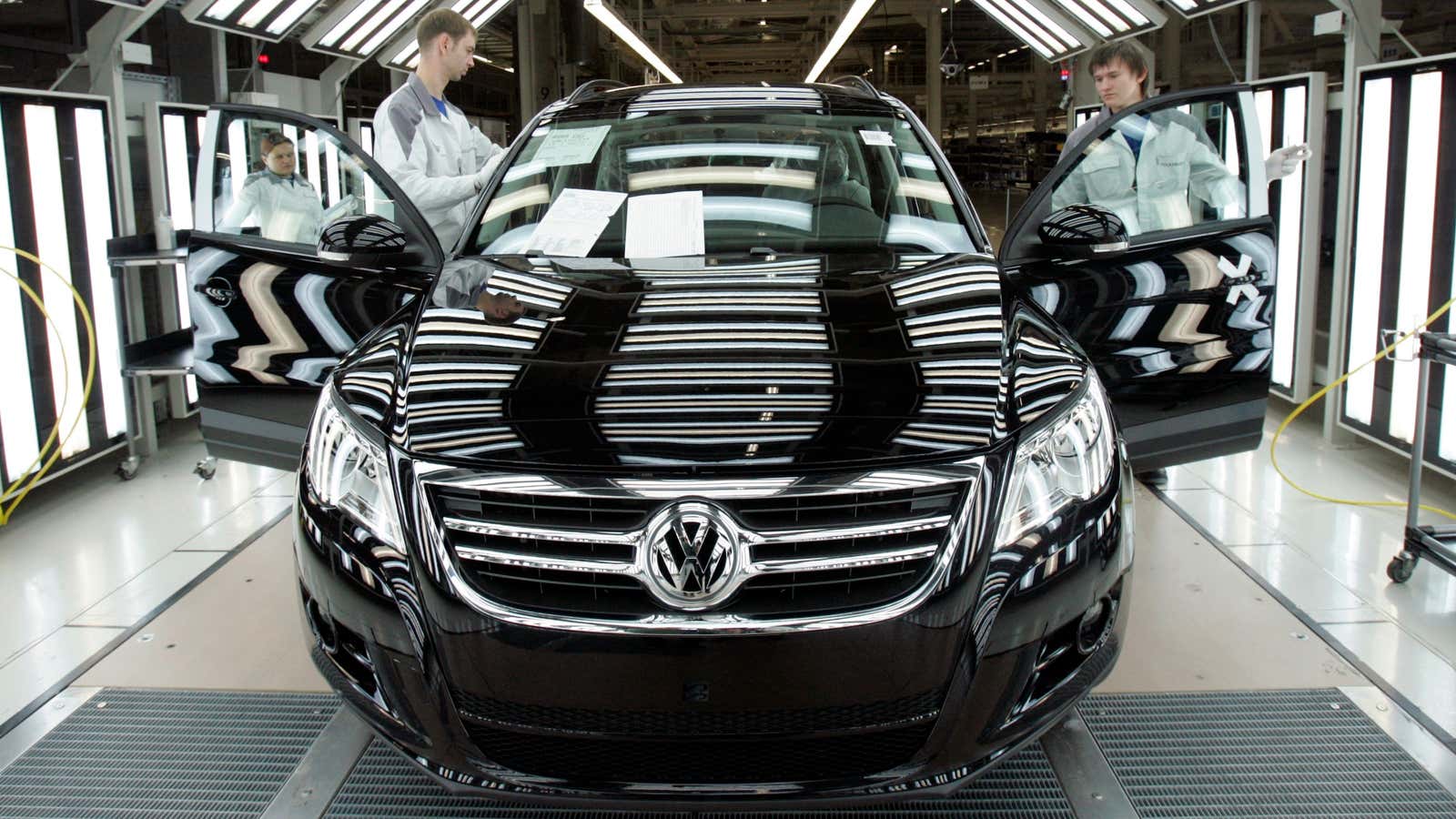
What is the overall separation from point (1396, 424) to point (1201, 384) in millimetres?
1985

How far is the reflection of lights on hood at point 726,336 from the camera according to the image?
6.26 ft

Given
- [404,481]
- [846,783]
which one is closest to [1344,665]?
[846,783]

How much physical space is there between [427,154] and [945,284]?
6.97ft

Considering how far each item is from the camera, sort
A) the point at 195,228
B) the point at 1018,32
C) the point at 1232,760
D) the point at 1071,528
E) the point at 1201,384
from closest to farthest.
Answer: the point at 1071,528 < the point at 1232,760 < the point at 1201,384 < the point at 195,228 < the point at 1018,32

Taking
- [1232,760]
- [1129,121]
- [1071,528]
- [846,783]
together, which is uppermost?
[1129,121]

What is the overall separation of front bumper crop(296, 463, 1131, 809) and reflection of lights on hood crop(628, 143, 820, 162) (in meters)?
1.34

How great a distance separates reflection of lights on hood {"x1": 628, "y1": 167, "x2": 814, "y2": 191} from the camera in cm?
268

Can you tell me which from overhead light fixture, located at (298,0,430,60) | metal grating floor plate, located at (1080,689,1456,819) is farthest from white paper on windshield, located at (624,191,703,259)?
overhead light fixture, located at (298,0,430,60)

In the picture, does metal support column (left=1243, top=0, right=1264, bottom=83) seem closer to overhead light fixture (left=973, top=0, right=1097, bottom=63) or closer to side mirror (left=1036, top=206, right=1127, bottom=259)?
overhead light fixture (left=973, top=0, right=1097, bottom=63)

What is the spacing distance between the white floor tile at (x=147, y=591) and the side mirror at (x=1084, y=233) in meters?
2.49

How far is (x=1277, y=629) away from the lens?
287 cm

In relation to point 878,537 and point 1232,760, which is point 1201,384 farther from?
→ point 878,537

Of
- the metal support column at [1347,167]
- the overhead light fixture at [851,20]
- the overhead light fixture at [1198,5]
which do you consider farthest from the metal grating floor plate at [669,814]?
the overhead light fixture at [851,20]

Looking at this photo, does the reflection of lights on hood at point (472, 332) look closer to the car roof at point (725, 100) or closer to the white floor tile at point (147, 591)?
the car roof at point (725, 100)
